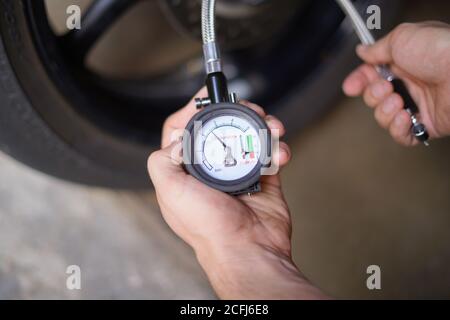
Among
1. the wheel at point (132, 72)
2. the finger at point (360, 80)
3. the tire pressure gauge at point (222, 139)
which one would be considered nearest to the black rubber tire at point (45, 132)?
the wheel at point (132, 72)

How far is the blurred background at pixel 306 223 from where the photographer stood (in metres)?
1.12

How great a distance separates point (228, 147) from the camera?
73 centimetres

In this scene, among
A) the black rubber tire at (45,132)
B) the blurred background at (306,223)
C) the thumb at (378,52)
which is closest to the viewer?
the black rubber tire at (45,132)

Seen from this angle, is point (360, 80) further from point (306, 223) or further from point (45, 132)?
point (45, 132)

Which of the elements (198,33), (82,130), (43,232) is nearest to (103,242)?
(43,232)

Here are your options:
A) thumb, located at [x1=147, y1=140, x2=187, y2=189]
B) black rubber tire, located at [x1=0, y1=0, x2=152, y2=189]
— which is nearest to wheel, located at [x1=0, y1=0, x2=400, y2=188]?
black rubber tire, located at [x1=0, y1=0, x2=152, y2=189]

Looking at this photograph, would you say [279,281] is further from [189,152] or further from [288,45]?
[288,45]

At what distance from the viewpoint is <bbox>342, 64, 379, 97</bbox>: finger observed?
98cm

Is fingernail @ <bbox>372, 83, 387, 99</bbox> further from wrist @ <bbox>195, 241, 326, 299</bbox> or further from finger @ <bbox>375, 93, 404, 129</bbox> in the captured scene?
wrist @ <bbox>195, 241, 326, 299</bbox>

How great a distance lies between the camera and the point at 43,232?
1.14 m

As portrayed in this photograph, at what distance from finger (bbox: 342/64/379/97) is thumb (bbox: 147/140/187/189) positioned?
14.9 inches

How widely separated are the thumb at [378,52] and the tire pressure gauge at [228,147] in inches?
12.1

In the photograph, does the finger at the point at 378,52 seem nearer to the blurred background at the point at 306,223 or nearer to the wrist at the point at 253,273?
the blurred background at the point at 306,223

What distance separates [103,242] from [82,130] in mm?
327
